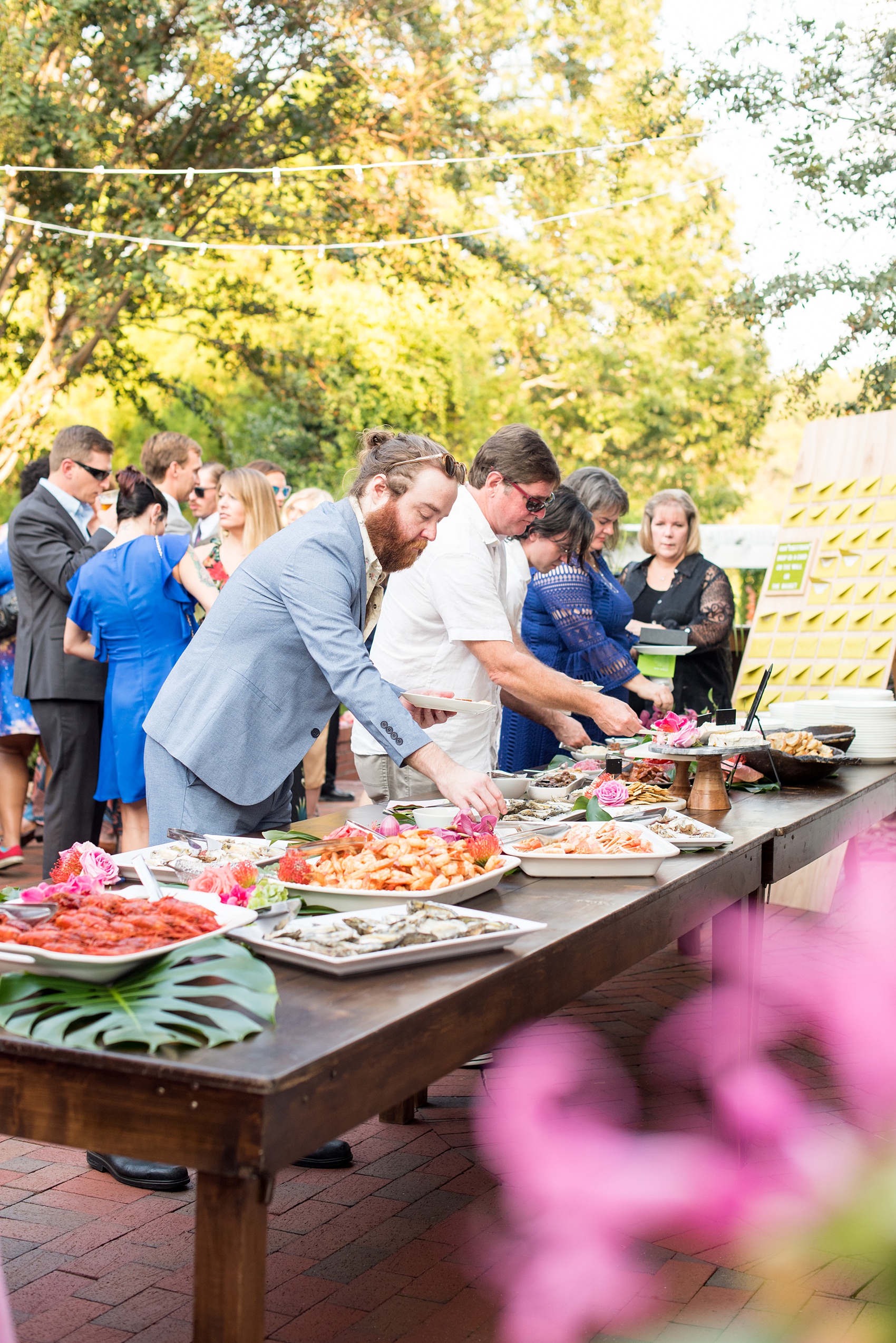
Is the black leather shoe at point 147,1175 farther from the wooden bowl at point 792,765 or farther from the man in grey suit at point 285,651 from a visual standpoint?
the wooden bowl at point 792,765

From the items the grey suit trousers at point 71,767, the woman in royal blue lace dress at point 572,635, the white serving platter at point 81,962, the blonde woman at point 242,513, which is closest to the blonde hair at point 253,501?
the blonde woman at point 242,513

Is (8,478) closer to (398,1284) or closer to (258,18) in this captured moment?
(258,18)

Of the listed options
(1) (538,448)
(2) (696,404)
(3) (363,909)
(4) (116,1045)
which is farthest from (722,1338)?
(2) (696,404)

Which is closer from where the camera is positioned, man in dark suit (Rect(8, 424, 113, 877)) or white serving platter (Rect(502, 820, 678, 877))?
white serving platter (Rect(502, 820, 678, 877))

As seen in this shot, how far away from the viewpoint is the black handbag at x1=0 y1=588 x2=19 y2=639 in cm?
524

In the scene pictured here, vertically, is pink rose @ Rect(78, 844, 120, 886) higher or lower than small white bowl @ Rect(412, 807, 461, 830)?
higher

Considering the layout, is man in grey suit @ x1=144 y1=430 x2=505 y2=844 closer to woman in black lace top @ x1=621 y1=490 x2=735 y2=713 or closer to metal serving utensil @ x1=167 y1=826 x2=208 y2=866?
metal serving utensil @ x1=167 y1=826 x2=208 y2=866

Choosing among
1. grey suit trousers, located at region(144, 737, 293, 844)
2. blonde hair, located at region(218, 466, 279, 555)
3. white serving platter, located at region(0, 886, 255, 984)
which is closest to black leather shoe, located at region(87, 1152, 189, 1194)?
grey suit trousers, located at region(144, 737, 293, 844)

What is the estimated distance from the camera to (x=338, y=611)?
2365 mm

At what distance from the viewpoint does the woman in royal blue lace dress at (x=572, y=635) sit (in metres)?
3.85

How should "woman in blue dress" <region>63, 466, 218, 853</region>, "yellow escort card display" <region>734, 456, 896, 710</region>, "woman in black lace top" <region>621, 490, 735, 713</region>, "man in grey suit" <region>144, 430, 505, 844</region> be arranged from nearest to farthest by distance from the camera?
"man in grey suit" <region>144, 430, 505, 844</region>
"woman in blue dress" <region>63, 466, 218, 853</region>
"woman in black lace top" <region>621, 490, 735, 713</region>
"yellow escort card display" <region>734, 456, 896, 710</region>

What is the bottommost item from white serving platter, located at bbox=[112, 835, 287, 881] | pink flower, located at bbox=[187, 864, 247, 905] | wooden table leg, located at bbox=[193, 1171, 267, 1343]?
wooden table leg, located at bbox=[193, 1171, 267, 1343]

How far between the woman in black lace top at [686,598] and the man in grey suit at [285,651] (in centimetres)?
272

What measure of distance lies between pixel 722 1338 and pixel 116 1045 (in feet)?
3.08
